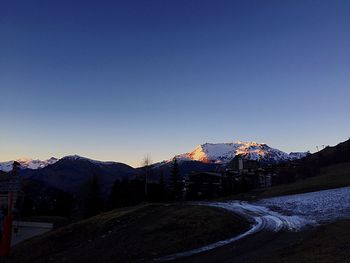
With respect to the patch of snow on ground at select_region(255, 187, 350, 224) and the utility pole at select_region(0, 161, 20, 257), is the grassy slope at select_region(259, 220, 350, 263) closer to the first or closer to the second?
the patch of snow on ground at select_region(255, 187, 350, 224)

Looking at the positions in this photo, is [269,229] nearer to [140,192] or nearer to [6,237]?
[6,237]

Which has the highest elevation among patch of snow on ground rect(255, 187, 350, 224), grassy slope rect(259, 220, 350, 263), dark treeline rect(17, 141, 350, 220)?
dark treeline rect(17, 141, 350, 220)

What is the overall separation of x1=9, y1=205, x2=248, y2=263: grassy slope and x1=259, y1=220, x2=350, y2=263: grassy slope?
462cm

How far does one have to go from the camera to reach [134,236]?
23.2 metres

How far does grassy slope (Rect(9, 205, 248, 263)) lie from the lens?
20.2m

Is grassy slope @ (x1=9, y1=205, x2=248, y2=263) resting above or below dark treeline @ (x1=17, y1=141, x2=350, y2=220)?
below

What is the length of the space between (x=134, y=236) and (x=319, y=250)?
9.77 m

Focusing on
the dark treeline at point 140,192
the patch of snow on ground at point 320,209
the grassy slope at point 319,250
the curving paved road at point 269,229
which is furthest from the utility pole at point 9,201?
the dark treeline at point 140,192

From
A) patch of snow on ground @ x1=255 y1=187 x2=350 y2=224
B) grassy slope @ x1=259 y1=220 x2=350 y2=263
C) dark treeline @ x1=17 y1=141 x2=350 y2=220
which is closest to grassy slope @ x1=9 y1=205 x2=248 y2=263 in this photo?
grassy slope @ x1=259 y1=220 x2=350 y2=263

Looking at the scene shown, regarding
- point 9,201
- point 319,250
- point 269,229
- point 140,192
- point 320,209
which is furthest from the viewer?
point 140,192

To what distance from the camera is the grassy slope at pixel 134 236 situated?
20188 mm

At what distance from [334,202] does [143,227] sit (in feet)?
62.5

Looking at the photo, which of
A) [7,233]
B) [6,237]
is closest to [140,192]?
[6,237]

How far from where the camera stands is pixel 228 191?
107438mm
